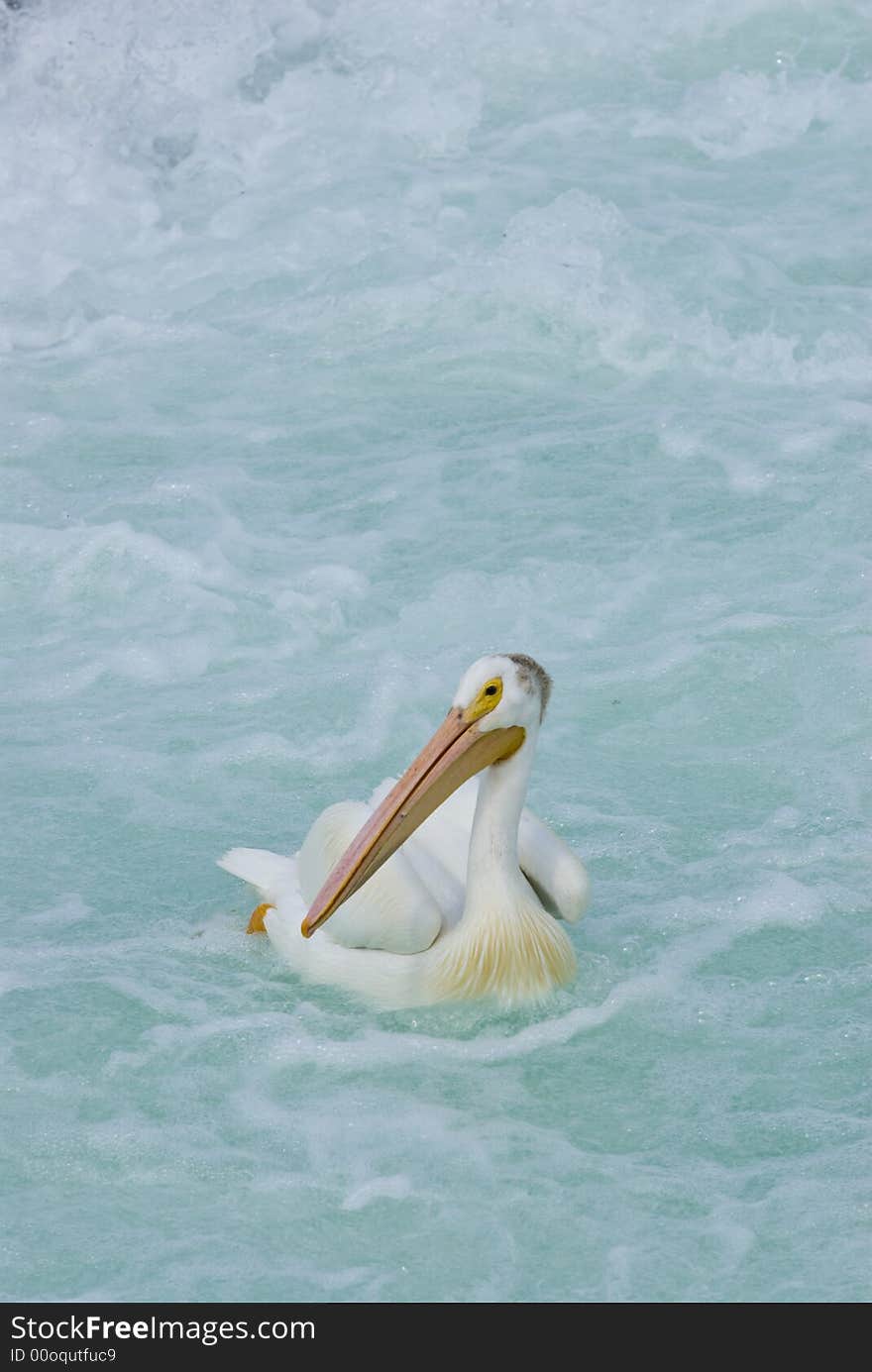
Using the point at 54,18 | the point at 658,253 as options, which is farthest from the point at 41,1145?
the point at 54,18

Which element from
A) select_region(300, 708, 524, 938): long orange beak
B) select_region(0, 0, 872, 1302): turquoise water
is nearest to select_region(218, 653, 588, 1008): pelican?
select_region(300, 708, 524, 938): long orange beak

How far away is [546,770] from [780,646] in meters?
0.96

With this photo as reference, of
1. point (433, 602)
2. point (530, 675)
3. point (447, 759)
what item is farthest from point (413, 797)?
point (433, 602)

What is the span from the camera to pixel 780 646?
5980 mm

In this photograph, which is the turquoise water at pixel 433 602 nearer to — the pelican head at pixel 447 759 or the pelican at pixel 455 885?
the pelican at pixel 455 885

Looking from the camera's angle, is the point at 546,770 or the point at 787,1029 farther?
the point at 546,770

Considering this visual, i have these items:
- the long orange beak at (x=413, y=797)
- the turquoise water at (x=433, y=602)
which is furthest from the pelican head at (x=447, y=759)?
the turquoise water at (x=433, y=602)

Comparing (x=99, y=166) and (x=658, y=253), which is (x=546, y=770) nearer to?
(x=658, y=253)

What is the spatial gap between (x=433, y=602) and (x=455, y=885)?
1.93 metres

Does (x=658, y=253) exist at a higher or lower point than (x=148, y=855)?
higher

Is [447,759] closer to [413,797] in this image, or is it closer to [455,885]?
[413,797]

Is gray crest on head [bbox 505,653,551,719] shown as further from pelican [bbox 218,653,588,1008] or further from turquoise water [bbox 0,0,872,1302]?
turquoise water [bbox 0,0,872,1302]

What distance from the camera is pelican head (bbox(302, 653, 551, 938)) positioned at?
4105 mm

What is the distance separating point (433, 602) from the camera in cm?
627
